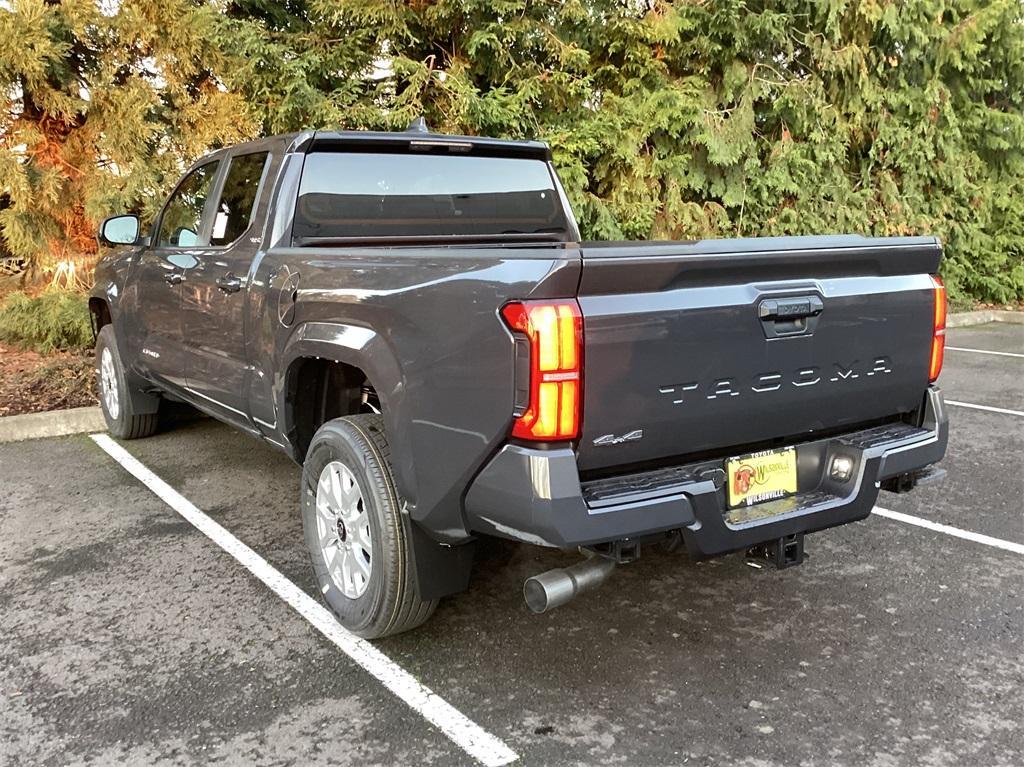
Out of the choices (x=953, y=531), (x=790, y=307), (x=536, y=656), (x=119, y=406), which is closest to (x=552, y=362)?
(x=790, y=307)

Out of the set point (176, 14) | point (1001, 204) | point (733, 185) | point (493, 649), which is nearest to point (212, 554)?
point (493, 649)

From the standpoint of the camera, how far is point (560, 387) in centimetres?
247

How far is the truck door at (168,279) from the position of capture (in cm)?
473

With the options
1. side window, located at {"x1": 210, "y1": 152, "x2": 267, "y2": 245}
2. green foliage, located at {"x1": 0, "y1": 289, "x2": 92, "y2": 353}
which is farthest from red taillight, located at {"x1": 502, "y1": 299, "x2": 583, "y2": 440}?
green foliage, located at {"x1": 0, "y1": 289, "x2": 92, "y2": 353}

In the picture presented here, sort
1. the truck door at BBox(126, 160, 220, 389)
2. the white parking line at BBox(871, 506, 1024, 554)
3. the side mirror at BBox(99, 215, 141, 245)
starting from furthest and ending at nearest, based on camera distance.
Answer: the side mirror at BBox(99, 215, 141, 245), the truck door at BBox(126, 160, 220, 389), the white parking line at BBox(871, 506, 1024, 554)

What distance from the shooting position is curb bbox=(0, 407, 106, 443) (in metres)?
6.21

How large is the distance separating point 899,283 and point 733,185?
28.5ft

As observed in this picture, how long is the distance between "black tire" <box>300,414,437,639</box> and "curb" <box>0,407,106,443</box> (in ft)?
12.6

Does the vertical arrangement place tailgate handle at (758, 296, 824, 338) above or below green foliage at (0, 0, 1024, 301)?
below

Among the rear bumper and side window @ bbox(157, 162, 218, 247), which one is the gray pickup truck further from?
side window @ bbox(157, 162, 218, 247)

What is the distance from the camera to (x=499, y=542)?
4.31m

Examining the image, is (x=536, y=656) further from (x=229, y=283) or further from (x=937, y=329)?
(x=229, y=283)

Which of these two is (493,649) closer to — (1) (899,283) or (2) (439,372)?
(2) (439,372)

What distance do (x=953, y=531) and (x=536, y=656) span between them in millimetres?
2439
